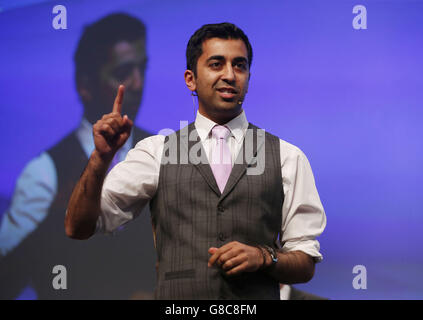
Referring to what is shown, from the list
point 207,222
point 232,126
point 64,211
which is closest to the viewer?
point 207,222

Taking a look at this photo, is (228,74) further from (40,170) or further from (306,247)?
(40,170)

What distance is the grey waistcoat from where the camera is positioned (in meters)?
1.52

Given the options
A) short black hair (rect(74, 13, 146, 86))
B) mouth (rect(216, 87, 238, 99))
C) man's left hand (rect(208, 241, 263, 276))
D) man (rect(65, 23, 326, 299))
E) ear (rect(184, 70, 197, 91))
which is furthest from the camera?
short black hair (rect(74, 13, 146, 86))

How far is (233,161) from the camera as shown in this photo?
1668 mm

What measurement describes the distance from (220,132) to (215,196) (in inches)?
10.1

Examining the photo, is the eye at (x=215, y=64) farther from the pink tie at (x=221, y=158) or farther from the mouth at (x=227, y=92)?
the pink tie at (x=221, y=158)

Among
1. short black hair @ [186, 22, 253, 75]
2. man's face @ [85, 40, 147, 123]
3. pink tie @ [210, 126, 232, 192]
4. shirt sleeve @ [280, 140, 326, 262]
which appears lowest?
shirt sleeve @ [280, 140, 326, 262]

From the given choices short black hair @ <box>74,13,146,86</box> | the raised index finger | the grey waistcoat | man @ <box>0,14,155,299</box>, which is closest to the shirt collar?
the grey waistcoat

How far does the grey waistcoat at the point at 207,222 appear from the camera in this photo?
1.52 metres

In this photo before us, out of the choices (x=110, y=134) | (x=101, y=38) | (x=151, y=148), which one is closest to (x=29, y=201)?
(x=101, y=38)

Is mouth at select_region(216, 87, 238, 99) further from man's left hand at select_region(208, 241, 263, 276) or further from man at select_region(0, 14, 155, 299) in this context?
man at select_region(0, 14, 155, 299)

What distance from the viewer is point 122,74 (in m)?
3.12

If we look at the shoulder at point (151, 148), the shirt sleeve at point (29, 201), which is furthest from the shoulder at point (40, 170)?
the shoulder at point (151, 148)
